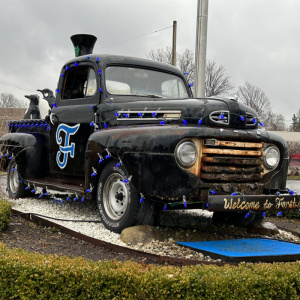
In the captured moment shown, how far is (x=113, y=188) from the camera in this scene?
18.1 feet

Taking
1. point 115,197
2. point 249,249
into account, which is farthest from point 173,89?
point 249,249

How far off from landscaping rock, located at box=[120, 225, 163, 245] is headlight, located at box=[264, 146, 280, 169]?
5.28 feet

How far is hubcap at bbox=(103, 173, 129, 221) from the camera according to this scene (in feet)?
17.6

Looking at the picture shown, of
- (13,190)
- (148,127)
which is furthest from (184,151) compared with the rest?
(13,190)

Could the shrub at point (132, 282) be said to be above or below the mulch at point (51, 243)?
above

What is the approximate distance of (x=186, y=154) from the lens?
4.77 m

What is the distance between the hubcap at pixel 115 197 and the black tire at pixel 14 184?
3.02m

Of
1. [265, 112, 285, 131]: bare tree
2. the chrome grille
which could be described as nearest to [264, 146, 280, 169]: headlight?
the chrome grille

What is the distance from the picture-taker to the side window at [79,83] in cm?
639

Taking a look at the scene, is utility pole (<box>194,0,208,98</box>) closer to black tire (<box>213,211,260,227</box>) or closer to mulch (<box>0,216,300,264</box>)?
black tire (<box>213,211,260,227</box>)

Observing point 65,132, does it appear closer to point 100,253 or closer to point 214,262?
point 100,253

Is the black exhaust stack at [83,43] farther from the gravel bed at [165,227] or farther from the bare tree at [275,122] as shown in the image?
the bare tree at [275,122]

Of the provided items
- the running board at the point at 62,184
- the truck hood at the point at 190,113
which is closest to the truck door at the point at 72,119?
the running board at the point at 62,184

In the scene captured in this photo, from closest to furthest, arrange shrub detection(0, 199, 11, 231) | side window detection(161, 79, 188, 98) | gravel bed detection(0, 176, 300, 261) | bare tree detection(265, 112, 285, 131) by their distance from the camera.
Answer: gravel bed detection(0, 176, 300, 261) → shrub detection(0, 199, 11, 231) → side window detection(161, 79, 188, 98) → bare tree detection(265, 112, 285, 131)
